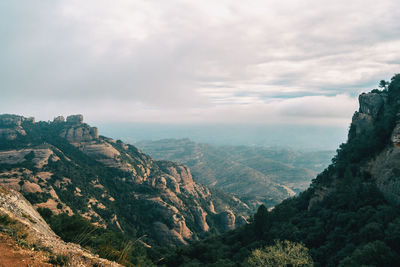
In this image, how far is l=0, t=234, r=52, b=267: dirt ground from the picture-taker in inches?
496

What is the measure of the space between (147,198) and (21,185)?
71.6 m

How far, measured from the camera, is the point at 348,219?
52.1 metres

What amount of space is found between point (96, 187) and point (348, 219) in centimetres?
12632

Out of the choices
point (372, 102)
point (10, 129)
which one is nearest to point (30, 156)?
point (10, 129)

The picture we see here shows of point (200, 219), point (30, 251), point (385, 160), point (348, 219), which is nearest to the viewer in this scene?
point (30, 251)

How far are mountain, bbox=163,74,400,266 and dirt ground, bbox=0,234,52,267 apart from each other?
3562 cm

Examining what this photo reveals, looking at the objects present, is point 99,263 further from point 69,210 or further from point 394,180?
point 69,210

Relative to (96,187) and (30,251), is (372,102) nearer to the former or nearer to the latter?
(30,251)

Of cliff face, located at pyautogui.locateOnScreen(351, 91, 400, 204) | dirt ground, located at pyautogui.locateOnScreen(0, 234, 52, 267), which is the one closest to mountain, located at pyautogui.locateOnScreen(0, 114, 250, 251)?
dirt ground, located at pyautogui.locateOnScreen(0, 234, 52, 267)

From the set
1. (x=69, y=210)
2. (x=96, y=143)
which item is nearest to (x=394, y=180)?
(x=69, y=210)

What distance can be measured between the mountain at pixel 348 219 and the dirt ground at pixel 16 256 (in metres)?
35.6

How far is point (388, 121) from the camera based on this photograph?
5869 centimetres

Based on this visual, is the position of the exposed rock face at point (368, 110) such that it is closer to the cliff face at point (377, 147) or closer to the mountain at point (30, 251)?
the cliff face at point (377, 147)

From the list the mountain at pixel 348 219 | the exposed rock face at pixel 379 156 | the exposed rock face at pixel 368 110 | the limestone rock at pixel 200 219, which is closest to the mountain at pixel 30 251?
the mountain at pixel 348 219
